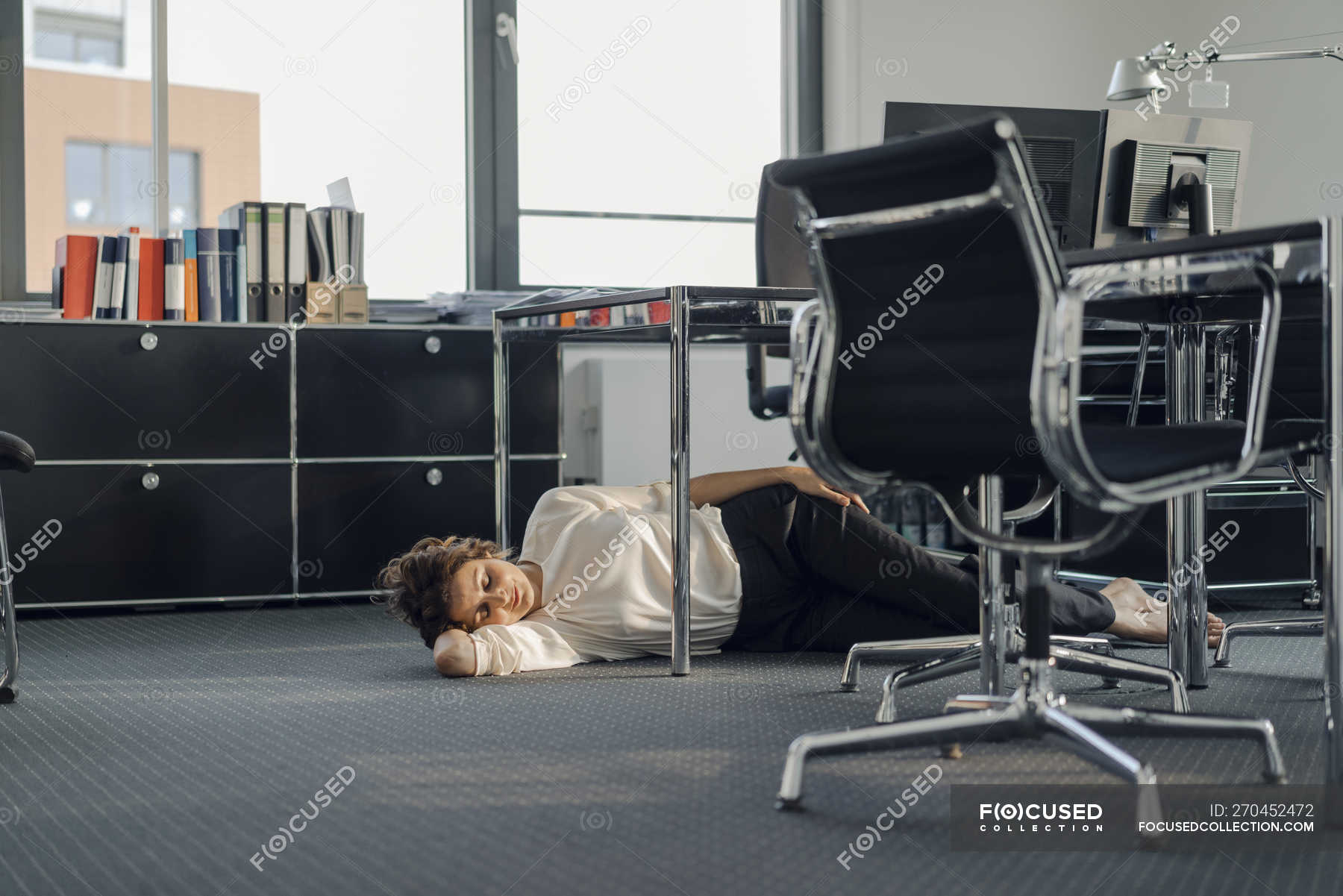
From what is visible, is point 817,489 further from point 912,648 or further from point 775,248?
point 775,248

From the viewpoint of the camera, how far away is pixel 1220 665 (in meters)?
2.38

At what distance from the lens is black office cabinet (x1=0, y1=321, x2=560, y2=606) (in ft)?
10.2

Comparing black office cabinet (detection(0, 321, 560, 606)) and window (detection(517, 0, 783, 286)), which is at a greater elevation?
window (detection(517, 0, 783, 286))

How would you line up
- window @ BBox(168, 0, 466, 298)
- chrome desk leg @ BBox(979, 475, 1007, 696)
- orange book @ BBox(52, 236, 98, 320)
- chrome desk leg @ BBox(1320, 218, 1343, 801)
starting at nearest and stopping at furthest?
1. chrome desk leg @ BBox(1320, 218, 1343, 801)
2. chrome desk leg @ BBox(979, 475, 1007, 696)
3. orange book @ BBox(52, 236, 98, 320)
4. window @ BBox(168, 0, 466, 298)

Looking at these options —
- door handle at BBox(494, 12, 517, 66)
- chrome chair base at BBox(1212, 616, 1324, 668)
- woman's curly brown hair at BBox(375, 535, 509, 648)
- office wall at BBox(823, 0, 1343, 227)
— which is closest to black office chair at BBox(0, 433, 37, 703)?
woman's curly brown hair at BBox(375, 535, 509, 648)

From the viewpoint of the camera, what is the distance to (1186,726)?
4.81 feet

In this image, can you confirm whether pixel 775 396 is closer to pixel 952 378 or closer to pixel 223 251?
pixel 223 251

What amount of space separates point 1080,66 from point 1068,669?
339 centimetres

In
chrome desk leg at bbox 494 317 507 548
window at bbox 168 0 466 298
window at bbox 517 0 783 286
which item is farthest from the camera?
window at bbox 517 0 783 286

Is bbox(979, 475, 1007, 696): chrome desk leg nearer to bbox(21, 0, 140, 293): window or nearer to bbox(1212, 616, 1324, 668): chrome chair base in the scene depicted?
bbox(1212, 616, 1324, 668): chrome chair base

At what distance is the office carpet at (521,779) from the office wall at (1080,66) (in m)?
2.50

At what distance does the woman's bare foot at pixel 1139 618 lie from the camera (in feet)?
8.01

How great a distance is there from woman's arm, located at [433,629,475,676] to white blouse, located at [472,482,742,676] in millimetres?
14

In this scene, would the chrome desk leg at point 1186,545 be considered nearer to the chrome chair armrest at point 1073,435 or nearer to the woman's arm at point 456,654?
the chrome chair armrest at point 1073,435
